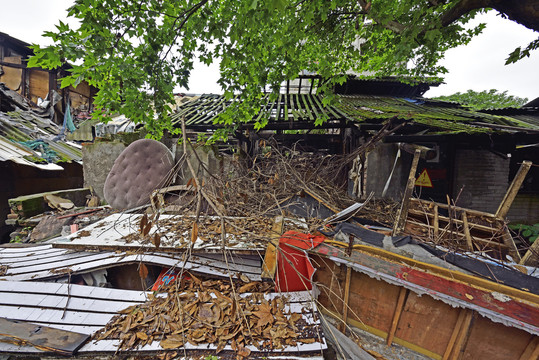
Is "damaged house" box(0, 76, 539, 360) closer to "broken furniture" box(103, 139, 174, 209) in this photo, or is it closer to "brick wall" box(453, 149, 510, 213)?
"broken furniture" box(103, 139, 174, 209)

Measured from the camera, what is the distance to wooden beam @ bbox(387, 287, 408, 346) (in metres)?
2.28

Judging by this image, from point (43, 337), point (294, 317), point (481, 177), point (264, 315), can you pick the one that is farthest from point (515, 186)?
point (43, 337)

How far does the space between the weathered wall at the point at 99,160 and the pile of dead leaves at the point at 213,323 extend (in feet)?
18.4

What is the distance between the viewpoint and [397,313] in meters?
2.32

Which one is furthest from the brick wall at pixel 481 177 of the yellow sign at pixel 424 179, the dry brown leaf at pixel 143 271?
the dry brown leaf at pixel 143 271

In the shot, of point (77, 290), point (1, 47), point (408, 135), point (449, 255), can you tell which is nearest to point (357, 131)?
point (408, 135)

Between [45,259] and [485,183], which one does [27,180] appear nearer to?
[45,259]

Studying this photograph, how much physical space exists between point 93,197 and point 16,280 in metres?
4.07

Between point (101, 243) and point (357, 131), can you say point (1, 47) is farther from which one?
point (357, 131)

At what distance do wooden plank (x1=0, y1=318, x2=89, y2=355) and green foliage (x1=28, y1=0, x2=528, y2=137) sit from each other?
3.24m

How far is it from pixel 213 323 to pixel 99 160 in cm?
671

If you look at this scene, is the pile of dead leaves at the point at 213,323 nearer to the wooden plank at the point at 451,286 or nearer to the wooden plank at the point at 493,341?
the wooden plank at the point at 451,286

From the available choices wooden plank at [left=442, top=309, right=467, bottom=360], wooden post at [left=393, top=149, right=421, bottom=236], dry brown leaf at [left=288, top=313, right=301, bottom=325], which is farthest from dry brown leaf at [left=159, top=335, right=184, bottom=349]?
wooden post at [left=393, top=149, right=421, bottom=236]

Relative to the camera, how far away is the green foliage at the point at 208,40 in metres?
3.08
